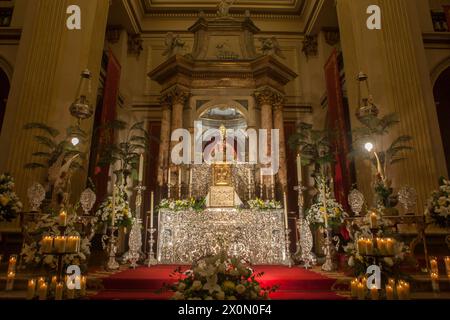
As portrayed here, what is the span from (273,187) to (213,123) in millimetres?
3397

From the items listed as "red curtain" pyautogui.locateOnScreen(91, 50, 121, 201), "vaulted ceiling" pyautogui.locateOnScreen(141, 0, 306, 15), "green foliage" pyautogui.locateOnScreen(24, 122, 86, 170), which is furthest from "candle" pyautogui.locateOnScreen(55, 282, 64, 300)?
"vaulted ceiling" pyautogui.locateOnScreen(141, 0, 306, 15)

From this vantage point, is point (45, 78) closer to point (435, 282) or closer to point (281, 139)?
point (281, 139)

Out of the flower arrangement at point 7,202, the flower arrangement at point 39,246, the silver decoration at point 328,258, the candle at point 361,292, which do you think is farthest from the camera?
the silver decoration at point 328,258

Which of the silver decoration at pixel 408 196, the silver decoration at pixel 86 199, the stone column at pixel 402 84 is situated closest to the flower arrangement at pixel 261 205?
the stone column at pixel 402 84

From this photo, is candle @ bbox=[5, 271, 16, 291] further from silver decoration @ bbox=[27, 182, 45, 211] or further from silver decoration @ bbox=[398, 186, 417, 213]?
silver decoration @ bbox=[398, 186, 417, 213]

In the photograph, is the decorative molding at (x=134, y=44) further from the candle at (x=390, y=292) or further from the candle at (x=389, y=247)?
the candle at (x=390, y=292)

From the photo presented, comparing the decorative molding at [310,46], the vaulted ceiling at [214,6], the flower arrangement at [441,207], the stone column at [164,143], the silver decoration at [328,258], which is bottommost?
the silver decoration at [328,258]

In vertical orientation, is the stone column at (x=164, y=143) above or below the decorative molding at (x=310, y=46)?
Result: below

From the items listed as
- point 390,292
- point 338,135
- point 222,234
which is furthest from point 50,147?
point 338,135

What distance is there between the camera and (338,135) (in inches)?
340

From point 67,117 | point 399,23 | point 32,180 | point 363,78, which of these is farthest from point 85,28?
point 399,23

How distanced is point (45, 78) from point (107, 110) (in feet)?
10.7

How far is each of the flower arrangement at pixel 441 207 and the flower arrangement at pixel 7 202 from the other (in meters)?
5.98

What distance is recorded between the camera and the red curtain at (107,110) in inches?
351
